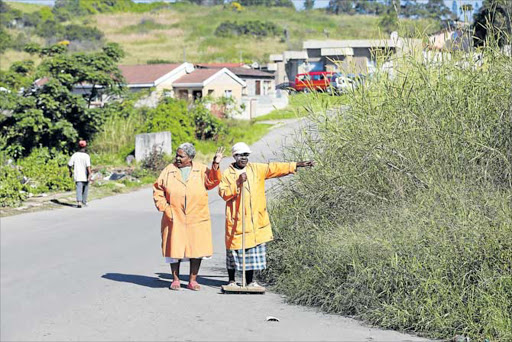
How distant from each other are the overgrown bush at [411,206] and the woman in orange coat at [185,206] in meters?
0.96

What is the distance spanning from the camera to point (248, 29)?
98562mm

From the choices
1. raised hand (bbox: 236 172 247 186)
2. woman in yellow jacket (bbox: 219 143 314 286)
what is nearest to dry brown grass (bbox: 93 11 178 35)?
woman in yellow jacket (bbox: 219 143 314 286)

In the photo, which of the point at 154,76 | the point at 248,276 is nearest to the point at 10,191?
the point at 248,276

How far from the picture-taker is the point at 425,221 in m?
7.73

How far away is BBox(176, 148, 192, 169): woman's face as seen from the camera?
9.37 m

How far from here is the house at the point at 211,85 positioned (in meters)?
43.5

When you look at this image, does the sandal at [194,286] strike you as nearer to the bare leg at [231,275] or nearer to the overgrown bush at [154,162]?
the bare leg at [231,275]

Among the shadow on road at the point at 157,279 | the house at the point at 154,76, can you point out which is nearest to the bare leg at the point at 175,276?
the shadow on road at the point at 157,279

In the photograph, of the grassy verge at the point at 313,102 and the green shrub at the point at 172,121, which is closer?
the grassy verge at the point at 313,102

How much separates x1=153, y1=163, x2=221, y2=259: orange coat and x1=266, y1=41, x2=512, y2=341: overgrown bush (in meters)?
0.97

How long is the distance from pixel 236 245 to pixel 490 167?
287 cm

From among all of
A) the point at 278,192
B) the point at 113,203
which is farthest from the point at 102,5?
the point at 278,192

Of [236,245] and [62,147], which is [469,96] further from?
[62,147]

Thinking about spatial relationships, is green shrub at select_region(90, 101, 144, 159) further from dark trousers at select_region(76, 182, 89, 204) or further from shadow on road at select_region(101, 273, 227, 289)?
shadow on road at select_region(101, 273, 227, 289)
